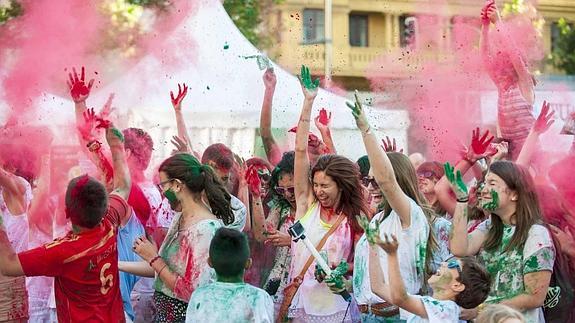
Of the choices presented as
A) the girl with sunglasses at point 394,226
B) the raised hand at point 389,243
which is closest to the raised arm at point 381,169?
the girl with sunglasses at point 394,226

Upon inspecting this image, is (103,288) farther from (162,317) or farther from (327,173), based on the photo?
(327,173)

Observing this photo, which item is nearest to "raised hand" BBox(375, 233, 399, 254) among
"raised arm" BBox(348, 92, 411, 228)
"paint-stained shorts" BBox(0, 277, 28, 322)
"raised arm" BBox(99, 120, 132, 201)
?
"raised arm" BBox(348, 92, 411, 228)

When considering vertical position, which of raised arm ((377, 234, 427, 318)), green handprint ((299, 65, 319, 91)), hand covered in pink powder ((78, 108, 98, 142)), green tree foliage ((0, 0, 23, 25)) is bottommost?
raised arm ((377, 234, 427, 318))

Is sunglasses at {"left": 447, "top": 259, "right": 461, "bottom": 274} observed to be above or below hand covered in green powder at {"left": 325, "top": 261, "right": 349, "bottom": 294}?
above

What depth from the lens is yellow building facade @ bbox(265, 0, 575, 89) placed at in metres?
10.5

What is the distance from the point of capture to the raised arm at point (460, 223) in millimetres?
6027

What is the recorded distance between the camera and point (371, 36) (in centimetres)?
2827

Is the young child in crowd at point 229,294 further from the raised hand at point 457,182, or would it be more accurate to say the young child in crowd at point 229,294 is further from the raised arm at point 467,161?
the raised arm at point 467,161

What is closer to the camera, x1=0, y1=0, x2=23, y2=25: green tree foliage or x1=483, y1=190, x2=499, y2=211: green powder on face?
x1=483, y1=190, x2=499, y2=211: green powder on face

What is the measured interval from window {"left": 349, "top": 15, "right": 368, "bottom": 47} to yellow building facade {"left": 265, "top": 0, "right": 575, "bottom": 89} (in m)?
0.04

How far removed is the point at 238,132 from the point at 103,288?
511cm

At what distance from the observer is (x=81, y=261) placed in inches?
233

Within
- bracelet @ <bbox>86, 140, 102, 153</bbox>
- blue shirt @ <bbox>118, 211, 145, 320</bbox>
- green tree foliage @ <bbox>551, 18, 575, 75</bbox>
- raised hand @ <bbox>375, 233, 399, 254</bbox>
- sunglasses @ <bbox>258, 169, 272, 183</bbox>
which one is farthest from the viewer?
green tree foliage @ <bbox>551, 18, 575, 75</bbox>

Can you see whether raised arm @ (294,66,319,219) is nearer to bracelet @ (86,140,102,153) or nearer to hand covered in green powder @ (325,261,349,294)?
hand covered in green powder @ (325,261,349,294)
